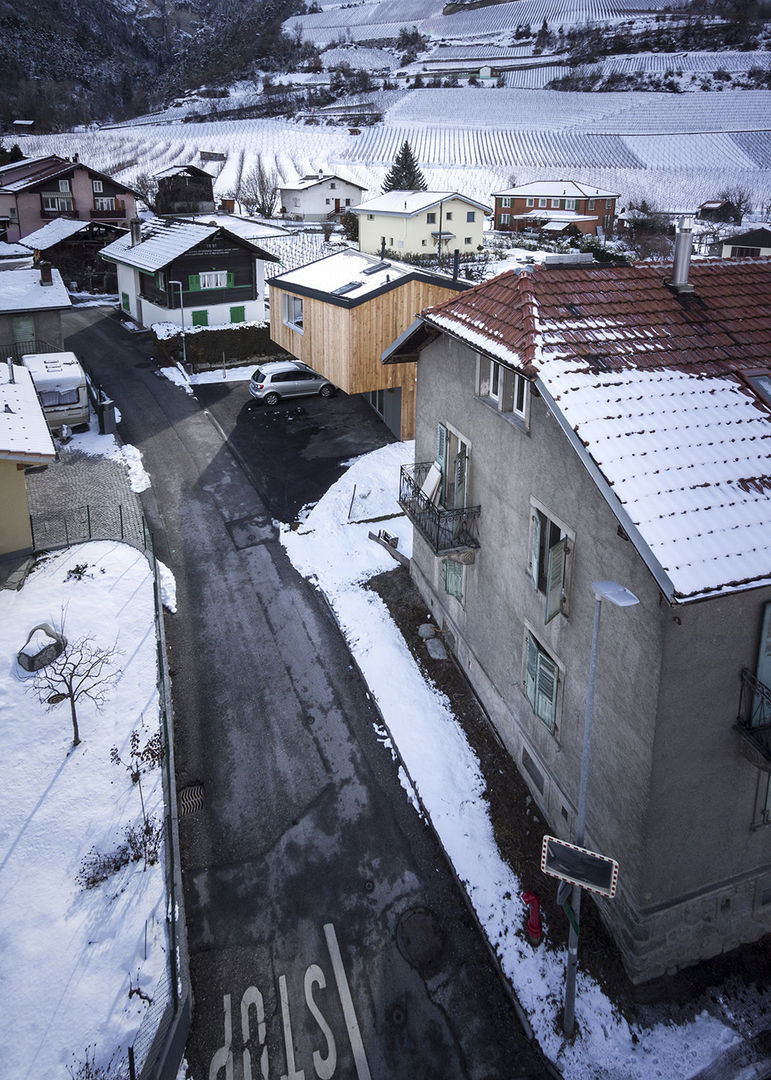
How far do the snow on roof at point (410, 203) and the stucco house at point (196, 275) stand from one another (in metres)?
23.1

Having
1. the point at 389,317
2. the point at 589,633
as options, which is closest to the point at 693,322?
the point at 589,633

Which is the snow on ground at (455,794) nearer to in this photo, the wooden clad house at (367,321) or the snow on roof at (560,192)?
the wooden clad house at (367,321)

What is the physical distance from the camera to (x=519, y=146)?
137750 millimetres

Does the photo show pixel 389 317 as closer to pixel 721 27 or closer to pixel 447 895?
pixel 447 895

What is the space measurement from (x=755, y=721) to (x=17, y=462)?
66.3 ft

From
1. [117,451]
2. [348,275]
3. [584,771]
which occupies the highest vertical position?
[348,275]

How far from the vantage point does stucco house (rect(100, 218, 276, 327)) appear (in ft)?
152

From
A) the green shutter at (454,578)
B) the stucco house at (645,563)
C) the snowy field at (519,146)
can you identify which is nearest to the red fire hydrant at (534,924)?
the stucco house at (645,563)

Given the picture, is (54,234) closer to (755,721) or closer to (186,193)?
(186,193)

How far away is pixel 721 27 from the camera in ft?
627

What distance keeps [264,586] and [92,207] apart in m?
61.4

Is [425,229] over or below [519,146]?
below

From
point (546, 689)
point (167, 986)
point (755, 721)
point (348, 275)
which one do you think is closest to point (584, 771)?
point (755, 721)

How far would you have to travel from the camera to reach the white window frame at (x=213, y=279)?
155ft
